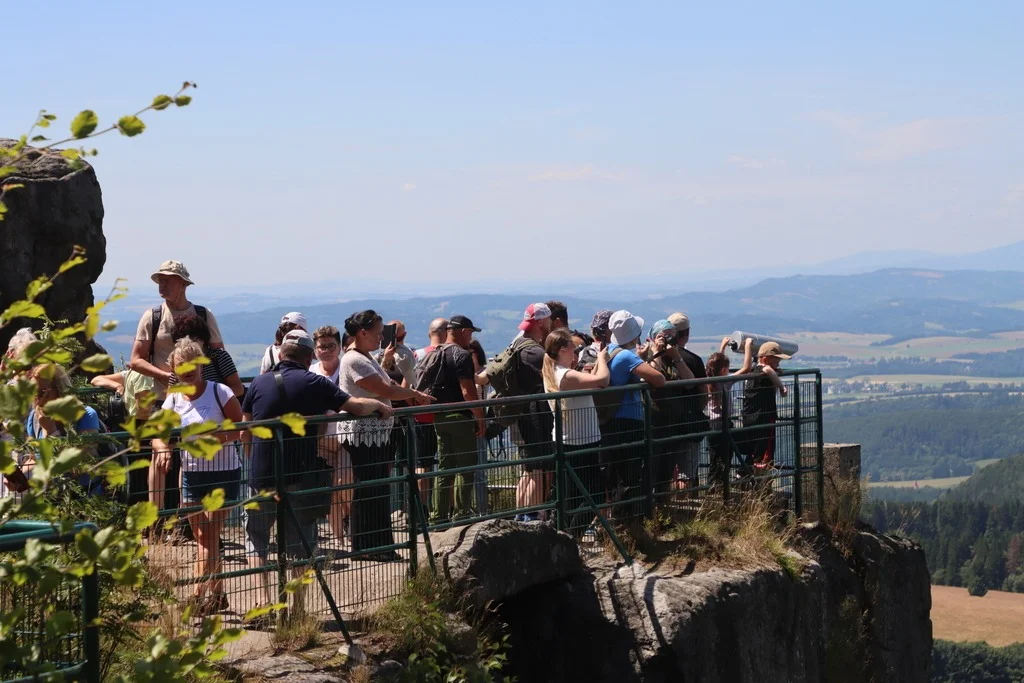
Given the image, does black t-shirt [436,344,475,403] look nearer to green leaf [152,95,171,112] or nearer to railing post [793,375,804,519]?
railing post [793,375,804,519]

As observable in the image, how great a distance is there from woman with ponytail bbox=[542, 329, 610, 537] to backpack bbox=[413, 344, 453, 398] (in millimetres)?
892

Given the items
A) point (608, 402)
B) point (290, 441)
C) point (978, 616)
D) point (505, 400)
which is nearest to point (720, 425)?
point (608, 402)

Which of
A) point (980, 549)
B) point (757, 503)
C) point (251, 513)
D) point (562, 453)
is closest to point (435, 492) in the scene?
point (562, 453)

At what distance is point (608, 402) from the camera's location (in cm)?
959

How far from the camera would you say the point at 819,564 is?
10828mm

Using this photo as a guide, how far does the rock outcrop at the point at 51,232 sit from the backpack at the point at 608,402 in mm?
6177

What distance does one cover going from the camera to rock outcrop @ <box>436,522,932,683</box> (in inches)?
322

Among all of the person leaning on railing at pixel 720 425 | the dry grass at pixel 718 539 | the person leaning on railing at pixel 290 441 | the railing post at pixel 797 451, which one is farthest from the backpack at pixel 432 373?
the railing post at pixel 797 451

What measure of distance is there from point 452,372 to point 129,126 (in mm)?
6645

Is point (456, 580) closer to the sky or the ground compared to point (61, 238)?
closer to the ground

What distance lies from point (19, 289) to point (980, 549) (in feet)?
Answer: 385

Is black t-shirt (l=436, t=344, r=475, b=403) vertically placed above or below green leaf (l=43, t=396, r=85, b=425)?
below

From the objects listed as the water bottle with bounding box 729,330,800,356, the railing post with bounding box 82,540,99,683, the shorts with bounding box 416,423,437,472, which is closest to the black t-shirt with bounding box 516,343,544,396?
the shorts with bounding box 416,423,437,472

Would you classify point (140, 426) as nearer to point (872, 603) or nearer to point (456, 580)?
point (456, 580)
